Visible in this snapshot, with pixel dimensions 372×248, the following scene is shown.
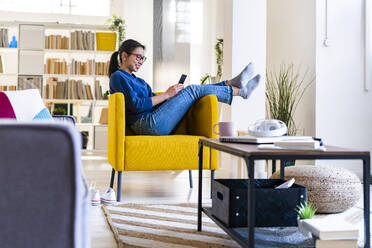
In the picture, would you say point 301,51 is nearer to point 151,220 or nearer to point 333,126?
point 333,126

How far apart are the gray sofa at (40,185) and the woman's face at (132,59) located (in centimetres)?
224

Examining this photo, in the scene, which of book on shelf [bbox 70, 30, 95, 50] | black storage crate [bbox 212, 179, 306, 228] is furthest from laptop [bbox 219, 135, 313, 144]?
book on shelf [bbox 70, 30, 95, 50]

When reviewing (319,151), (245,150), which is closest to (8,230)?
(245,150)

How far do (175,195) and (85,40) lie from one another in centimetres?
358

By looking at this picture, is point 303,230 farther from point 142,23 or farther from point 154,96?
point 142,23

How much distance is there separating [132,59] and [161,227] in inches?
54.9

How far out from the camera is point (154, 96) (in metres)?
2.92

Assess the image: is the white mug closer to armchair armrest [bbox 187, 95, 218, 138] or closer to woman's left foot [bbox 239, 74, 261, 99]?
armchair armrest [bbox 187, 95, 218, 138]

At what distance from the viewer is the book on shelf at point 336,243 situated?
125 cm

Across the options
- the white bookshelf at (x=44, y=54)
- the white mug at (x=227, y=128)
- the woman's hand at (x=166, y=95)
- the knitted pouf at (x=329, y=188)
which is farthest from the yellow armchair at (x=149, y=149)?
the white bookshelf at (x=44, y=54)

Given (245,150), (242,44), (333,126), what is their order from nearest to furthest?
(245,150), (242,44), (333,126)

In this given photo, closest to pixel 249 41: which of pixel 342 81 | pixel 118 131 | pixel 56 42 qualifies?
pixel 342 81

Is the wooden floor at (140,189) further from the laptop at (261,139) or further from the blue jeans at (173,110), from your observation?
the laptop at (261,139)

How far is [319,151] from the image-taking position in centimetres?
Answer: 124
